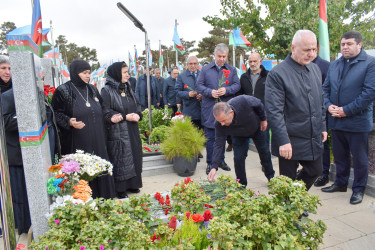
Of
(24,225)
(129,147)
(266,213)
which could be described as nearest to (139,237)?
(266,213)

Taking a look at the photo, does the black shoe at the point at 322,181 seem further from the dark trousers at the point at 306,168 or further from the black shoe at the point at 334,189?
the dark trousers at the point at 306,168

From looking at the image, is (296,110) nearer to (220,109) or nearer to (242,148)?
(220,109)

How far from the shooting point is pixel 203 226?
2.46m

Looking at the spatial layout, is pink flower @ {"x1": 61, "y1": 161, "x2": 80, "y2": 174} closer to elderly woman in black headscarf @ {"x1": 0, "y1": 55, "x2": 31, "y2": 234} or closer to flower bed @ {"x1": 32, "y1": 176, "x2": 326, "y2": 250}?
flower bed @ {"x1": 32, "y1": 176, "x2": 326, "y2": 250}

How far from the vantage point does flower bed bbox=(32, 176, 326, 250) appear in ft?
6.32

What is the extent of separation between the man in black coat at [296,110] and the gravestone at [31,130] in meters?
2.13

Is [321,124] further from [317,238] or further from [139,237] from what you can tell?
[139,237]

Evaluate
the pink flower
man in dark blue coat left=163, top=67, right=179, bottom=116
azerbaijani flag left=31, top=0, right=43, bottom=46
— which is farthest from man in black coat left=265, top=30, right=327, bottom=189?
man in dark blue coat left=163, top=67, right=179, bottom=116

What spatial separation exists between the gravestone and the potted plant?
2.64 meters

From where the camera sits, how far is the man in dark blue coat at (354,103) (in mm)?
3684

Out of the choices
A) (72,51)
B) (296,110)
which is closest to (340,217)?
(296,110)

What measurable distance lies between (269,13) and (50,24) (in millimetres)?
12170

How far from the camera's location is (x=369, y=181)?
410 centimetres

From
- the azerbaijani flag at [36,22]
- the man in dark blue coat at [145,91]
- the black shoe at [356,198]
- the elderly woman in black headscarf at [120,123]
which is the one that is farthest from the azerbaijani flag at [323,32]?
the man in dark blue coat at [145,91]
